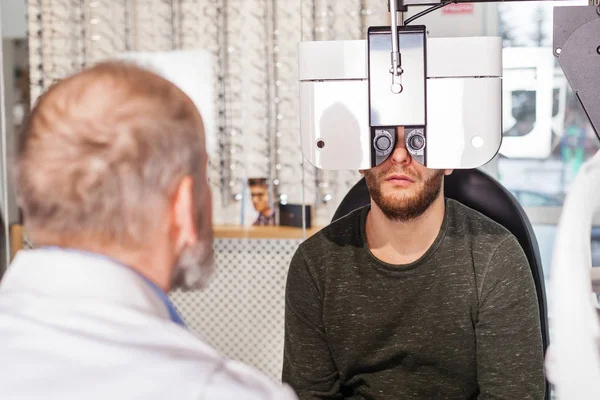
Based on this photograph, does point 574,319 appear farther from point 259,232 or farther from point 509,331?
point 259,232

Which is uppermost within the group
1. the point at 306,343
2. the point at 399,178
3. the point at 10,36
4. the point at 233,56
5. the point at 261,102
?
the point at 10,36

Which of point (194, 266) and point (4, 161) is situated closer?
point (194, 266)

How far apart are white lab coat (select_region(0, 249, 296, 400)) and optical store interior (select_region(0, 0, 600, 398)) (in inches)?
77.6

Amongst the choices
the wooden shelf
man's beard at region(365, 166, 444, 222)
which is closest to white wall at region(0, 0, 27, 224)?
the wooden shelf

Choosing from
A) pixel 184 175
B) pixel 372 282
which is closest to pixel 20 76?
pixel 372 282

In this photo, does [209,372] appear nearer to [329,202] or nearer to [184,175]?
[184,175]

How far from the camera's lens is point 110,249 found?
0.79m

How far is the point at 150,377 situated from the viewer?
68 centimetres

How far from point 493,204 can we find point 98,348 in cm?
121

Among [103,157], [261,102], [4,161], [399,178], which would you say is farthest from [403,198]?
[4,161]

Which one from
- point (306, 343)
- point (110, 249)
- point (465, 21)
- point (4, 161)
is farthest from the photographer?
point (4, 161)

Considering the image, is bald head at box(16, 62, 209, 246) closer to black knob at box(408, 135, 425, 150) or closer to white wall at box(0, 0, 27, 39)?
black knob at box(408, 135, 425, 150)

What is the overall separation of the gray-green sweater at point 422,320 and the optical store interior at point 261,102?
1103mm

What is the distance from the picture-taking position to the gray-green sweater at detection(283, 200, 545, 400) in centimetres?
156
